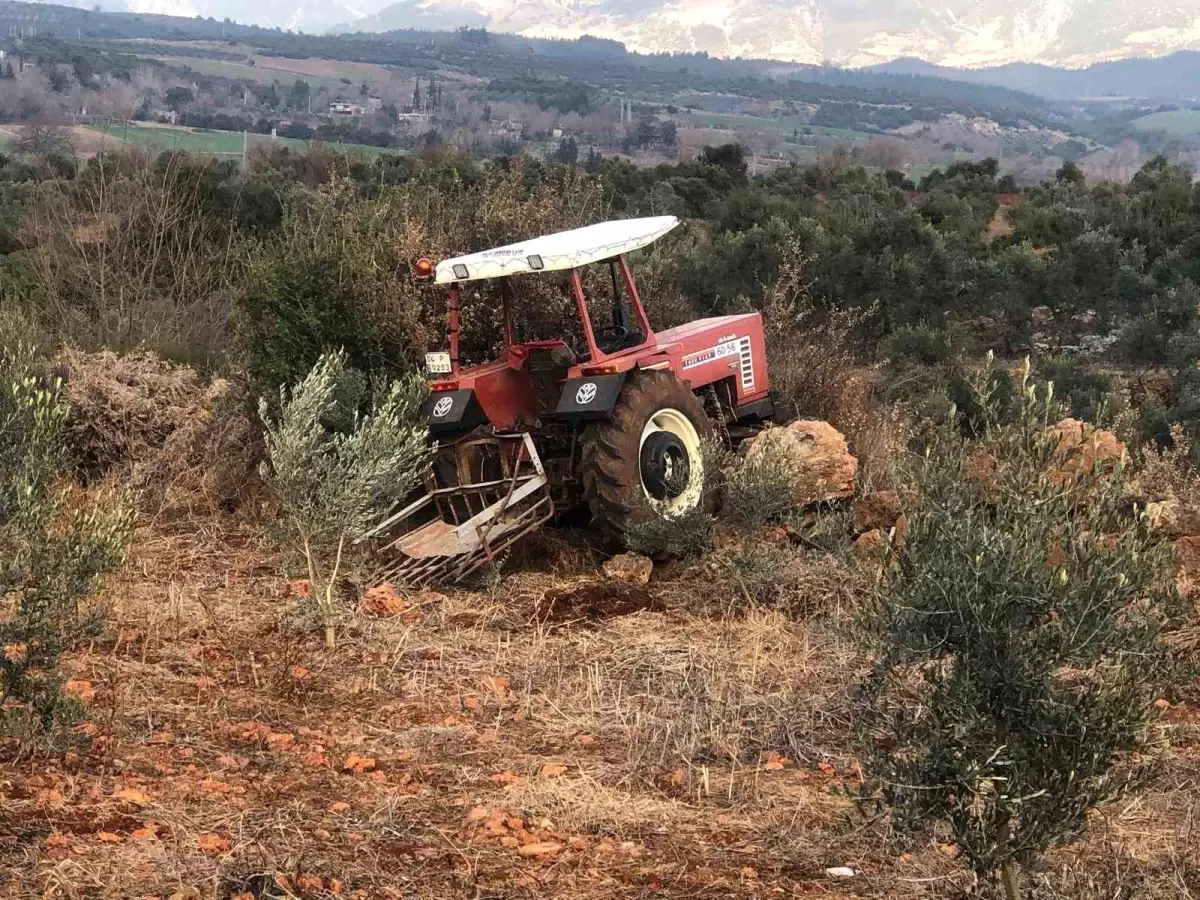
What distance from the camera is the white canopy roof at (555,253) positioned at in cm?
800

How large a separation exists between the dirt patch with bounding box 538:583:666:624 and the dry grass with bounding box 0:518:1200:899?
0.10 metres

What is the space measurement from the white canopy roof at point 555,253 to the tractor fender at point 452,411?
768mm

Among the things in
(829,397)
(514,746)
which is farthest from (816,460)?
(514,746)

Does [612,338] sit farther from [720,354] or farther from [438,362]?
[438,362]

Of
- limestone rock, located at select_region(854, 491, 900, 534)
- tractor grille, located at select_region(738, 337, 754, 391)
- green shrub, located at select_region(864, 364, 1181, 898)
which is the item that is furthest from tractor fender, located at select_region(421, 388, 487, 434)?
green shrub, located at select_region(864, 364, 1181, 898)

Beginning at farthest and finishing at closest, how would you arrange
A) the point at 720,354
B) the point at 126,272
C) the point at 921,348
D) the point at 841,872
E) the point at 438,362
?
the point at 921,348 → the point at 126,272 → the point at 720,354 → the point at 438,362 → the point at 841,872

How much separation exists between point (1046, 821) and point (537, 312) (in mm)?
7539

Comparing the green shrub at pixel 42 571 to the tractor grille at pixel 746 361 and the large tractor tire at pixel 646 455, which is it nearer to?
the large tractor tire at pixel 646 455

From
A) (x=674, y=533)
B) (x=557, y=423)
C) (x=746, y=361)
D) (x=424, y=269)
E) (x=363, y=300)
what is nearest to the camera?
(x=674, y=533)

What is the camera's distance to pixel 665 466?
27.8ft

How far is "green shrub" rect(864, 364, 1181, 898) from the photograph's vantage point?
356 centimetres

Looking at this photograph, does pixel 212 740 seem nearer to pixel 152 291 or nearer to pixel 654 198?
pixel 152 291

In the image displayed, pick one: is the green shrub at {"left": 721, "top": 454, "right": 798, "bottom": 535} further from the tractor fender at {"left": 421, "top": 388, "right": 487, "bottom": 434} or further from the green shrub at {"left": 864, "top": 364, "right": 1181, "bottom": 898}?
the green shrub at {"left": 864, "top": 364, "right": 1181, "bottom": 898}

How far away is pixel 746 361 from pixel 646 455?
1766 mm
